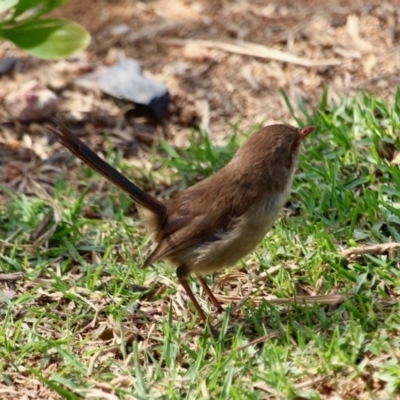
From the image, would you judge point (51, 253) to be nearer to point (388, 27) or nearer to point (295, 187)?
point (295, 187)

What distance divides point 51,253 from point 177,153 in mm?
1649

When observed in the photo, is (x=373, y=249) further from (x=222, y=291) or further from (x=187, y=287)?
(x=187, y=287)

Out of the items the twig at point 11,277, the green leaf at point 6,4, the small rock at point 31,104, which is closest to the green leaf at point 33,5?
the green leaf at point 6,4

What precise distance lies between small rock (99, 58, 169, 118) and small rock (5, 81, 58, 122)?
51 centimetres

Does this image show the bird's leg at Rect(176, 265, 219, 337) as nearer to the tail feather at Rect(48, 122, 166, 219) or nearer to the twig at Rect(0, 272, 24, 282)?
the tail feather at Rect(48, 122, 166, 219)

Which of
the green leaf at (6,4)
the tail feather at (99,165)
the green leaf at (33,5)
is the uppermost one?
the green leaf at (6,4)

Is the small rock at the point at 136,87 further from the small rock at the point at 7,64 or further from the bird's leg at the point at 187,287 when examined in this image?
the bird's leg at the point at 187,287

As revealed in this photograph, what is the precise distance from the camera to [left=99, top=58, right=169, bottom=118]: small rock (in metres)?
8.11

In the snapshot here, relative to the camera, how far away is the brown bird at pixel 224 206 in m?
5.57

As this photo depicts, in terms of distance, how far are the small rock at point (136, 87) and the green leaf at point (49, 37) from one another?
90 centimetres

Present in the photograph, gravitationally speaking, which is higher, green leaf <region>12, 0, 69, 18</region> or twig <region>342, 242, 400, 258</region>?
green leaf <region>12, 0, 69, 18</region>

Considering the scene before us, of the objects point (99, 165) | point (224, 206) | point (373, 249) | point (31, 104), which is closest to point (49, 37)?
point (31, 104)

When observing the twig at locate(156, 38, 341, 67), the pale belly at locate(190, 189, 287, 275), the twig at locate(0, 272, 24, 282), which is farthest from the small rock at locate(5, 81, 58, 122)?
the pale belly at locate(190, 189, 287, 275)

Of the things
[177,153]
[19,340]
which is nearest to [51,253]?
[19,340]
